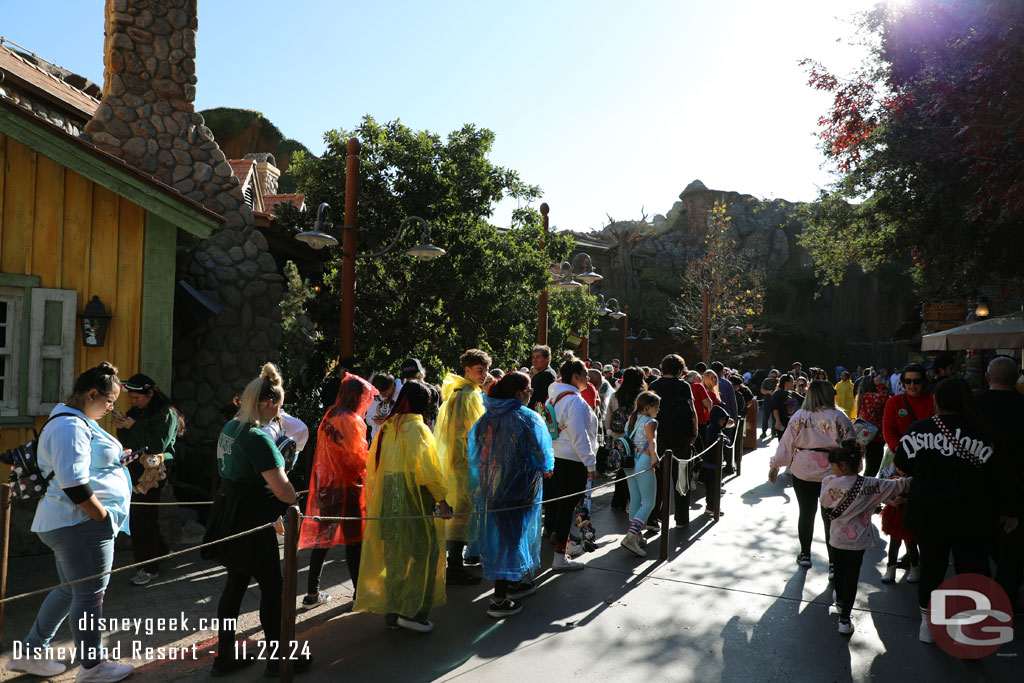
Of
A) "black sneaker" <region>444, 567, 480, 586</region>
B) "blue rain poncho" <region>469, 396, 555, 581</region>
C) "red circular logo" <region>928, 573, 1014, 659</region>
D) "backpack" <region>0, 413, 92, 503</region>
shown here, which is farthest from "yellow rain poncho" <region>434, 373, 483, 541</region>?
"red circular logo" <region>928, 573, 1014, 659</region>

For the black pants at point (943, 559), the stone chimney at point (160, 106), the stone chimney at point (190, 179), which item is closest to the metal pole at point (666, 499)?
the black pants at point (943, 559)

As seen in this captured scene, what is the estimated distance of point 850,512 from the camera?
5109mm

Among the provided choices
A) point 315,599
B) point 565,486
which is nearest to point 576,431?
point 565,486

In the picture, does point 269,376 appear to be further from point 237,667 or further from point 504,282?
point 504,282

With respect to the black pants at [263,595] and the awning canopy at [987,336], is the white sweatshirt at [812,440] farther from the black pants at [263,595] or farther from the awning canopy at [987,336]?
the awning canopy at [987,336]

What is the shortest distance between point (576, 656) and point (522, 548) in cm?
98

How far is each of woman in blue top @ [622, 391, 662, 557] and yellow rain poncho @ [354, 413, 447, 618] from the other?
274 cm

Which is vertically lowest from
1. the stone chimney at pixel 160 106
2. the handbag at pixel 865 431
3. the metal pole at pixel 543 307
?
the handbag at pixel 865 431

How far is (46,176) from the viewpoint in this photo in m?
7.16

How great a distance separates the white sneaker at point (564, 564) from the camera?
6535mm

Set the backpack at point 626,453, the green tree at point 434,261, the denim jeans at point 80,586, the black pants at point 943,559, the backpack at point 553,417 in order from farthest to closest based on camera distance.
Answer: the green tree at point 434,261, the backpack at point 626,453, the backpack at point 553,417, the black pants at point 943,559, the denim jeans at point 80,586

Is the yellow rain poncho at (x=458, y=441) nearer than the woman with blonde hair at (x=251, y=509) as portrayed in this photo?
No

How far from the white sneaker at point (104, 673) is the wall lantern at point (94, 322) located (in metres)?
3.93

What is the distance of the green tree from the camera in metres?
13.4
